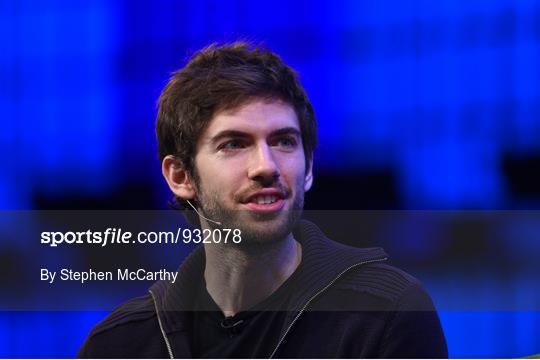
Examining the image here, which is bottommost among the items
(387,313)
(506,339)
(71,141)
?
(506,339)

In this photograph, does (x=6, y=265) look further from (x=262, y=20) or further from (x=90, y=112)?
(x=262, y=20)

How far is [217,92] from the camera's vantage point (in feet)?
6.73

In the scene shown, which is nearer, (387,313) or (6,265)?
(387,313)

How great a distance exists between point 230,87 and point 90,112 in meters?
0.46

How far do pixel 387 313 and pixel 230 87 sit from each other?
2.50 ft

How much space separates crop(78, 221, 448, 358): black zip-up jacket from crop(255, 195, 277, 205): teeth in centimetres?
16

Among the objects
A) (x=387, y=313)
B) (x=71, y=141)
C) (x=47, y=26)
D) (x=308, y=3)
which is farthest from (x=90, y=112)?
(x=387, y=313)

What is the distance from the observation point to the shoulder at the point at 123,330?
2092 millimetres

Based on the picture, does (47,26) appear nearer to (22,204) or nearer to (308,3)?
(22,204)

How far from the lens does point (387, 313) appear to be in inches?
78.8

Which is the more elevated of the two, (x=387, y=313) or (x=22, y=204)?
(x=22, y=204)

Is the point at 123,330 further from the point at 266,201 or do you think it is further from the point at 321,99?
the point at 321,99

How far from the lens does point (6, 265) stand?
218 cm

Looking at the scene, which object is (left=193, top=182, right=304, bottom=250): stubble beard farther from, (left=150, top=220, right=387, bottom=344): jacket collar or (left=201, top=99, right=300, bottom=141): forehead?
(left=201, top=99, right=300, bottom=141): forehead
